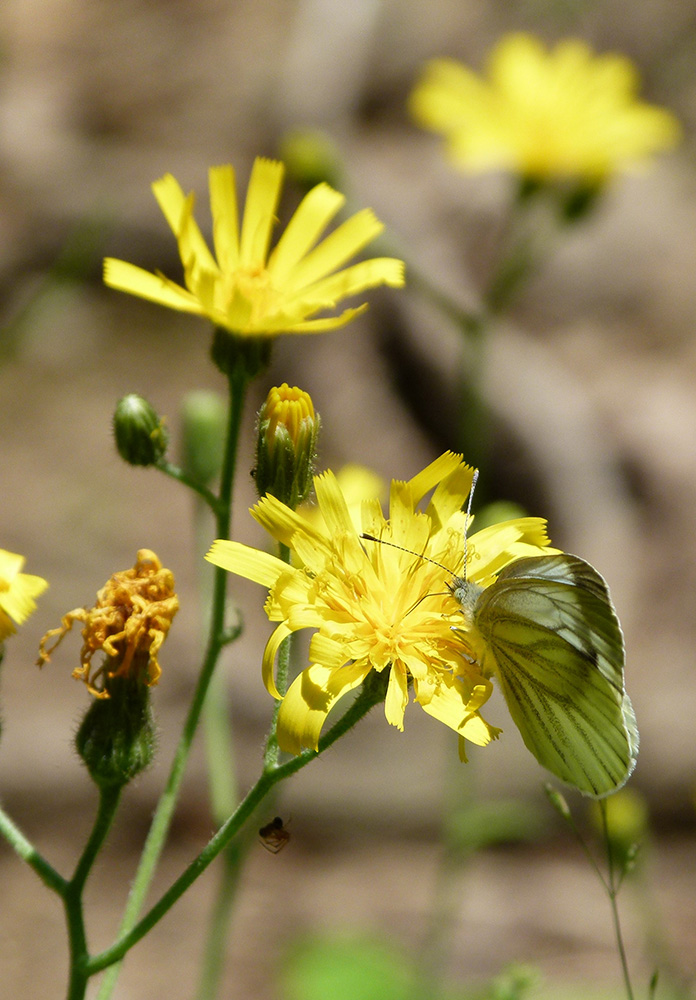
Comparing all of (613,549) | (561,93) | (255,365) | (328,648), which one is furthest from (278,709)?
(561,93)

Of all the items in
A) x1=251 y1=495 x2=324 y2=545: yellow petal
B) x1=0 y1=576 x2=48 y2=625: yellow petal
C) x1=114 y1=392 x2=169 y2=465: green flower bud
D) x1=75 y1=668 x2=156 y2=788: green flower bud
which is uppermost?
x1=114 y1=392 x2=169 y2=465: green flower bud

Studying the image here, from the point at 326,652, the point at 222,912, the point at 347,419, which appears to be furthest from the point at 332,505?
the point at 347,419

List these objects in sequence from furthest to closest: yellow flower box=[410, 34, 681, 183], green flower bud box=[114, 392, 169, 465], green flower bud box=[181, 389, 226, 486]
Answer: yellow flower box=[410, 34, 681, 183] → green flower bud box=[181, 389, 226, 486] → green flower bud box=[114, 392, 169, 465]

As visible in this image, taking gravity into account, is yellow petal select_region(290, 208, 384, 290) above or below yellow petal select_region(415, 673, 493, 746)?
above

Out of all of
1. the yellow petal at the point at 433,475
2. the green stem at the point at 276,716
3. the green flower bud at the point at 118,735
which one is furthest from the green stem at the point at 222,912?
the yellow petal at the point at 433,475

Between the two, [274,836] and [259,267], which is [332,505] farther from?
[259,267]

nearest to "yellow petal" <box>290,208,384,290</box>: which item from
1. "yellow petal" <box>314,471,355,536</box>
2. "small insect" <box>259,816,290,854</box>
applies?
"yellow petal" <box>314,471,355,536</box>

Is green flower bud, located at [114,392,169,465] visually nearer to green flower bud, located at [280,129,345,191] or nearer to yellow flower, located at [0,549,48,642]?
yellow flower, located at [0,549,48,642]

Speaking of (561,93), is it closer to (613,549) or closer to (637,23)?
(613,549)
